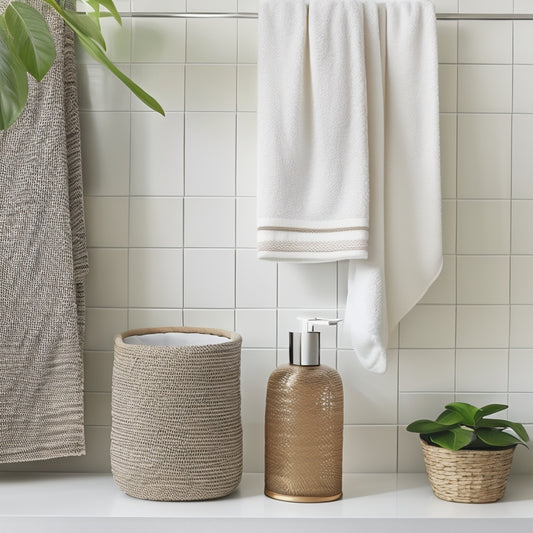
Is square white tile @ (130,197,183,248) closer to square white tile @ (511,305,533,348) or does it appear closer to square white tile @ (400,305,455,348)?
square white tile @ (400,305,455,348)

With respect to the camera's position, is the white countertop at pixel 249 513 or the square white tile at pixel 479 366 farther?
the square white tile at pixel 479 366

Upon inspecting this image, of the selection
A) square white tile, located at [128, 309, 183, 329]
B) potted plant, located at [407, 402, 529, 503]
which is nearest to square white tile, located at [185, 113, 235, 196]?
square white tile, located at [128, 309, 183, 329]

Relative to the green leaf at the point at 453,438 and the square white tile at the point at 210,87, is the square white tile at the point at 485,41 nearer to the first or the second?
the square white tile at the point at 210,87

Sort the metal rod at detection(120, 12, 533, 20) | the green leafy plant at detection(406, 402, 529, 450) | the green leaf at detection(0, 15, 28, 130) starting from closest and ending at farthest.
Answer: the green leaf at detection(0, 15, 28, 130)
the green leafy plant at detection(406, 402, 529, 450)
the metal rod at detection(120, 12, 533, 20)

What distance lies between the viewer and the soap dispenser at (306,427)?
3.64 ft

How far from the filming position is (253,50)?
4.15 feet

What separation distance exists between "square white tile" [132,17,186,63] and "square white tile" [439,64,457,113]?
445 mm

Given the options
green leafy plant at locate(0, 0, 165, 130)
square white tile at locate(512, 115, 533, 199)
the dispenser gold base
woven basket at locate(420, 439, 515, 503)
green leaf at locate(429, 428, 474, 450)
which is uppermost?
green leafy plant at locate(0, 0, 165, 130)

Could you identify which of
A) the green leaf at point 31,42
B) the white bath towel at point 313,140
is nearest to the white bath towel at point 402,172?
the white bath towel at point 313,140

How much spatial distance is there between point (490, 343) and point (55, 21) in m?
0.90

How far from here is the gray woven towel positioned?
1.18 meters

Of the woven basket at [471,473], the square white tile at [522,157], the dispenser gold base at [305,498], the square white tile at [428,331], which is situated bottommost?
the dispenser gold base at [305,498]

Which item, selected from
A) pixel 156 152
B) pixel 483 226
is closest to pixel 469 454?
pixel 483 226

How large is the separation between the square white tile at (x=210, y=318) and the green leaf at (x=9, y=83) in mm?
440
